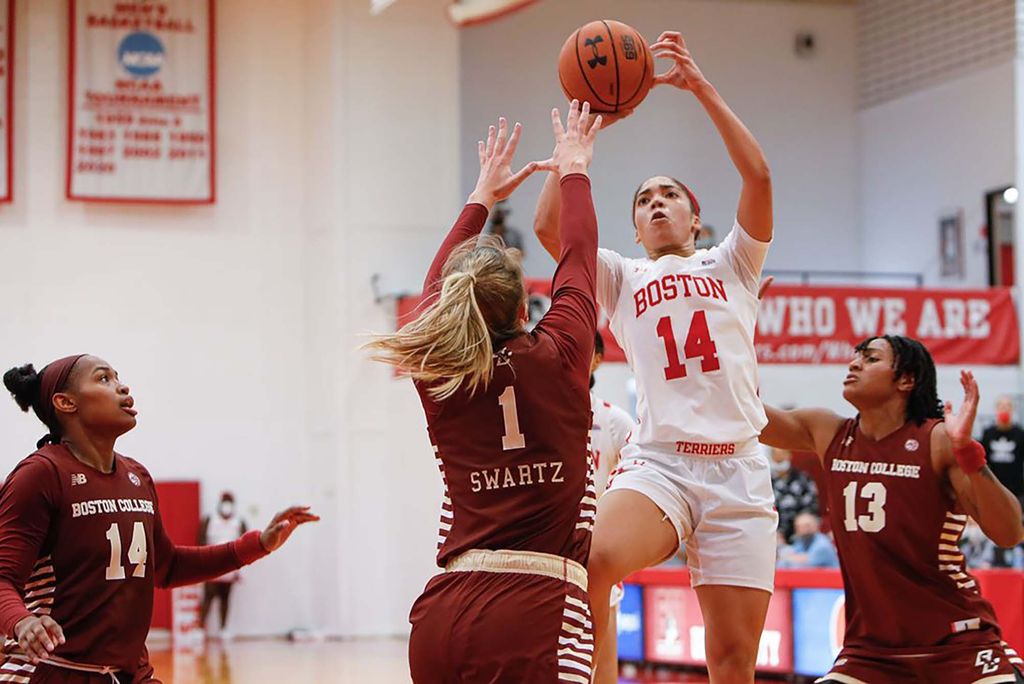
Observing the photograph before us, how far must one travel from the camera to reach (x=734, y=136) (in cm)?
475

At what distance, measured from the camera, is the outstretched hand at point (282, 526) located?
15.6ft

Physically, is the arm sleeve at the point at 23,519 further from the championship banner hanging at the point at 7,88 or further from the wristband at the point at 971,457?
the championship banner hanging at the point at 7,88

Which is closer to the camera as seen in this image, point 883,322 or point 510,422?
point 510,422

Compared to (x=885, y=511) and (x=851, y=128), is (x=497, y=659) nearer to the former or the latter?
(x=885, y=511)

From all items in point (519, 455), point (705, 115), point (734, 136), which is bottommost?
point (519, 455)

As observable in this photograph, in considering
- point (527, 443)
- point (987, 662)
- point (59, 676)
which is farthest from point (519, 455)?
point (987, 662)

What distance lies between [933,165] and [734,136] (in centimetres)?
1530

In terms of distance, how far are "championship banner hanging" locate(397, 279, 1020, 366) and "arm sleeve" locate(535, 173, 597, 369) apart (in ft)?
33.1

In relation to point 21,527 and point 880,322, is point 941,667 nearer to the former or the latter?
point 21,527

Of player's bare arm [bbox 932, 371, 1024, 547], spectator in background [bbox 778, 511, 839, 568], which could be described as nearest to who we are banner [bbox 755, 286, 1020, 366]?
spectator in background [bbox 778, 511, 839, 568]

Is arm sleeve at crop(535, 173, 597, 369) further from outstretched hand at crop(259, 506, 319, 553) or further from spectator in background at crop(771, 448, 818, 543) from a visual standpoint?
spectator in background at crop(771, 448, 818, 543)

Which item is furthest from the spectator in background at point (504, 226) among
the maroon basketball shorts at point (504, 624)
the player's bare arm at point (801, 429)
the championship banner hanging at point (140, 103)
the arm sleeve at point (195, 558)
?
the maroon basketball shorts at point (504, 624)

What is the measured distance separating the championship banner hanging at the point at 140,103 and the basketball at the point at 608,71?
39.3 ft

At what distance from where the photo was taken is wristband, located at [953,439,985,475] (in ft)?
15.0
